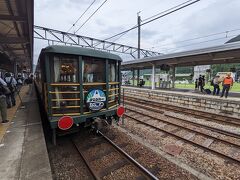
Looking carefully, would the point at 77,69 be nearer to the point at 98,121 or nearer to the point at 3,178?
the point at 98,121

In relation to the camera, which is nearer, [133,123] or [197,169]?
[197,169]

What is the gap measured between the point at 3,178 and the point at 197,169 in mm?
3832

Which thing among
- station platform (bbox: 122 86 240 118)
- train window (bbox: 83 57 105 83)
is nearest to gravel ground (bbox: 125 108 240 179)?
train window (bbox: 83 57 105 83)

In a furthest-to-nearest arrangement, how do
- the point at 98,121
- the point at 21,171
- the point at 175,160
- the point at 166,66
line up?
the point at 166,66
the point at 98,121
the point at 175,160
the point at 21,171

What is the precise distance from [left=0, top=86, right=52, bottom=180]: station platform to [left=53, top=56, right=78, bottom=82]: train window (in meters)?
1.62

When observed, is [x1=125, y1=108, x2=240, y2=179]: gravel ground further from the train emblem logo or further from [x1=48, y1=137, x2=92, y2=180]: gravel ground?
[x1=48, y1=137, x2=92, y2=180]: gravel ground

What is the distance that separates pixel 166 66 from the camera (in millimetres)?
16297

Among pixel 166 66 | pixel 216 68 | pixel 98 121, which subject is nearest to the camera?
pixel 98 121

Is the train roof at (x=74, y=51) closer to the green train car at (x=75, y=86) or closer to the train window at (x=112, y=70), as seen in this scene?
the green train car at (x=75, y=86)

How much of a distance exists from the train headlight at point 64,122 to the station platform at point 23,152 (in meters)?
0.57

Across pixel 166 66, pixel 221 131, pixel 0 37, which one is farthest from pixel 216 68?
pixel 0 37

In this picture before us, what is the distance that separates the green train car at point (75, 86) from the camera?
3789 mm

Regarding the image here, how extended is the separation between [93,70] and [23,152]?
260 cm

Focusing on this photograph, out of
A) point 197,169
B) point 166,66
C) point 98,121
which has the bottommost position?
point 197,169
